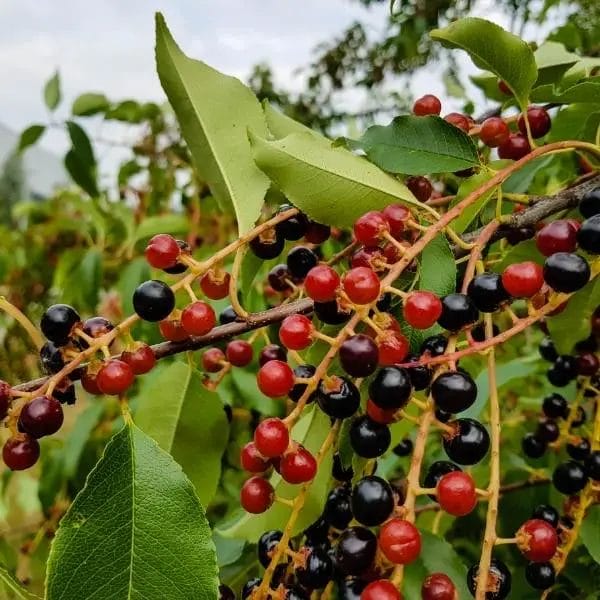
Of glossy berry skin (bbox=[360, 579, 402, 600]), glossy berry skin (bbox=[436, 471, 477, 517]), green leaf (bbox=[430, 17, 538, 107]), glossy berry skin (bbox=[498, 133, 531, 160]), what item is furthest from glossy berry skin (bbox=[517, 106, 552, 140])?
glossy berry skin (bbox=[360, 579, 402, 600])

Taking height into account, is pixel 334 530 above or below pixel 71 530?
below

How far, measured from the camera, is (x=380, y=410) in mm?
709

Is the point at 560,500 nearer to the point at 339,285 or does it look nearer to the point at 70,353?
the point at 339,285

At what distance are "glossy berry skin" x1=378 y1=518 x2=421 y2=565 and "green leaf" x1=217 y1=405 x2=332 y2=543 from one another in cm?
22

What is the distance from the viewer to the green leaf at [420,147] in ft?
2.92

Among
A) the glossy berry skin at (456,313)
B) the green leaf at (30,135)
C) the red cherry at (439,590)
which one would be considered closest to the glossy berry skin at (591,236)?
the glossy berry skin at (456,313)

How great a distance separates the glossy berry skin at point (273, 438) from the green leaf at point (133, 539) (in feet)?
0.28

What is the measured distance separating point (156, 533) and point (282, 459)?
0.14 meters

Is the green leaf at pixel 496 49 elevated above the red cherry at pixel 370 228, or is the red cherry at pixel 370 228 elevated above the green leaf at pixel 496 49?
the green leaf at pixel 496 49

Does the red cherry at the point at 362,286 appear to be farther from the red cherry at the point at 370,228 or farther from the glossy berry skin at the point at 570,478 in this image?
the glossy berry skin at the point at 570,478

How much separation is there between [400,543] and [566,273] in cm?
30

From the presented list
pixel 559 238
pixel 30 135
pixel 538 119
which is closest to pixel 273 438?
pixel 559 238

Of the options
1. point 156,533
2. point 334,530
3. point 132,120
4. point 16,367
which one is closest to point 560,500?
point 334,530

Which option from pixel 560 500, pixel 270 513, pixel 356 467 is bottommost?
pixel 560 500
